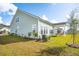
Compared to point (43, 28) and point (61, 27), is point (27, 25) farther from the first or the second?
point (61, 27)

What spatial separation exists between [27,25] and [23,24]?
2.1 inches

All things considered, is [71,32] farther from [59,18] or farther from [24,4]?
[24,4]

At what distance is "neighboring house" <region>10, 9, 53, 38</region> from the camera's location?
3.48m

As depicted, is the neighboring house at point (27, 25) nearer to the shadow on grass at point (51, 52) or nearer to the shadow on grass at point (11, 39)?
the shadow on grass at point (11, 39)

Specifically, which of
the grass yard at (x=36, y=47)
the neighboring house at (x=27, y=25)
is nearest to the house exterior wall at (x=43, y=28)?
the neighboring house at (x=27, y=25)

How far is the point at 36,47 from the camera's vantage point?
3457 millimetres

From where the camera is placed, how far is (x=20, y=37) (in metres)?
3.54

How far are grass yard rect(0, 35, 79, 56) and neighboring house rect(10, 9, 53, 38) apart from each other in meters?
0.10

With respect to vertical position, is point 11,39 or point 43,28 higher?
point 43,28

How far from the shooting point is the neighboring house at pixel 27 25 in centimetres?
348

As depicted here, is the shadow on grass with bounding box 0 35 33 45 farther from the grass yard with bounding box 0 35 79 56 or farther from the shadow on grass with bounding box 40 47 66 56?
the shadow on grass with bounding box 40 47 66 56

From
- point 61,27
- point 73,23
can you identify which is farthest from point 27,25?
point 73,23

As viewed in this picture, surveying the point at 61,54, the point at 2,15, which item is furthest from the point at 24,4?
the point at 61,54

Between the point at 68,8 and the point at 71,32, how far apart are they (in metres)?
0.31
